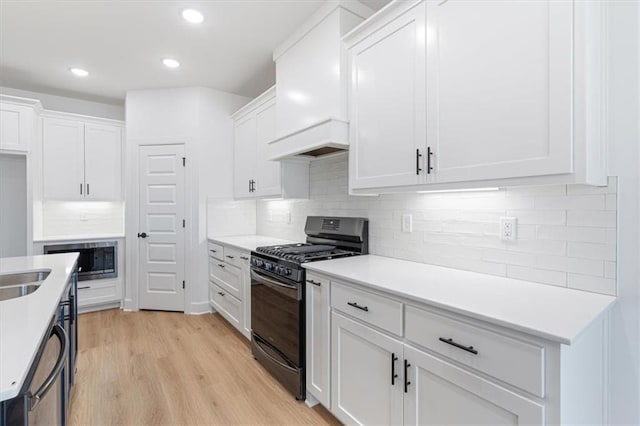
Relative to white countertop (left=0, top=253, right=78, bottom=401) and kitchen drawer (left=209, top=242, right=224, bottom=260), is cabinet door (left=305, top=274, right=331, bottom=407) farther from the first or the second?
kitchen drawer (left=209, top=242, right=224, bottom=260)

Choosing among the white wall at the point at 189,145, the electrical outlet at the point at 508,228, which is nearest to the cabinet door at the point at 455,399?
the electrical outlet at the point at 508,228

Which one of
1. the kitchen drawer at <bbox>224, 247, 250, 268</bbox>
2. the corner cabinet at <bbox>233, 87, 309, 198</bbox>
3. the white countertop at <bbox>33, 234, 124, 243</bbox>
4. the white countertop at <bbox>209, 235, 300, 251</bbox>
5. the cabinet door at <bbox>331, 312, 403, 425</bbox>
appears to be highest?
the corner cabinet at <bbox>233, 87, 309, 198</bbox>

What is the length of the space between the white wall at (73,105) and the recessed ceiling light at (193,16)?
2624 mm

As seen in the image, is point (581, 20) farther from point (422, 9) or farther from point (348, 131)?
point (348, 131)

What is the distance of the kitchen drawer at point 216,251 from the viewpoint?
11.5ft

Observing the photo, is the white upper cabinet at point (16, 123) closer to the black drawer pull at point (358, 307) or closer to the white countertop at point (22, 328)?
the white countertop at point (22, 328)

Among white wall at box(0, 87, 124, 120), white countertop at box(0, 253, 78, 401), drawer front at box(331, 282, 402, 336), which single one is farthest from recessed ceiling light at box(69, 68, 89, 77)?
drawer front at box(331, 282, 402, 336)

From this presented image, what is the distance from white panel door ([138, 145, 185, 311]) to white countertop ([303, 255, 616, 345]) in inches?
101

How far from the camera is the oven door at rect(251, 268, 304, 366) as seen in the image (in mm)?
2068

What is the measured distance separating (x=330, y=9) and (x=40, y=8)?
2128mm

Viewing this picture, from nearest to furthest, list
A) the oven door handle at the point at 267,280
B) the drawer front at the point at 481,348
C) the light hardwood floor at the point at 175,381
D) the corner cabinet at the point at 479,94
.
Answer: the drawer front at the point at 481,348 < the corner cabinet at the point at 479,94 < the light hardwood floor at the point at 175,381 < the oven door handle at the point at 267,280

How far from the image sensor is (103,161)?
13.5ft

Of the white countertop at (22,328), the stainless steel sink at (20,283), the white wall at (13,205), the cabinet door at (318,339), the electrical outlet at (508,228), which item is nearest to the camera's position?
the white countertop at (22,328)

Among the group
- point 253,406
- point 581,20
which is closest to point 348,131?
point 581,20
